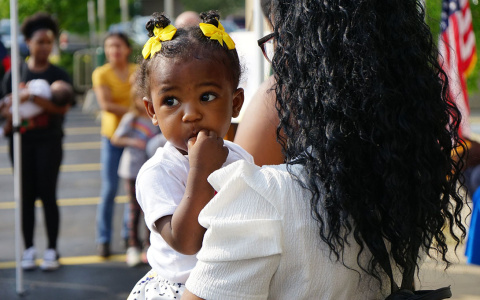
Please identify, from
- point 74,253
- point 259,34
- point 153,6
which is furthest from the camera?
point 153,6

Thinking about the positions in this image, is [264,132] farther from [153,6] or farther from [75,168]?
[153,6]

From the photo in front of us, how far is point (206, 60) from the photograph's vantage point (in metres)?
1.81

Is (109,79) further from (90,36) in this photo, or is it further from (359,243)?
(90,36)

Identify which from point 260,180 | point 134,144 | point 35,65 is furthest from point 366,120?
point 35,65

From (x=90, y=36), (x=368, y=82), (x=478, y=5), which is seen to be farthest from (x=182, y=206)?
(x=90, y=36)

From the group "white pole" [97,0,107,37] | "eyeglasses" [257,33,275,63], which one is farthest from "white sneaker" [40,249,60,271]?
"white pole" [97,0,107,37]

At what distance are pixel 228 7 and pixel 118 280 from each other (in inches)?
948

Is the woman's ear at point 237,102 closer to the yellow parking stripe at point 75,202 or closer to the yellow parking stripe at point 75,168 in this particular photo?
the yellow parking stripe at point 75,202

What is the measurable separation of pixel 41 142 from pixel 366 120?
4709 mm

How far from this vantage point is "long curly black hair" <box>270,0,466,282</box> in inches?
52.3

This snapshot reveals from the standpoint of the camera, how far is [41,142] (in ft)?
18.6

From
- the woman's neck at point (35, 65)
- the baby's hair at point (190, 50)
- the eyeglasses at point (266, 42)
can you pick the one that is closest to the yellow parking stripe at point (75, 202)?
the woman's neck at point (35, 65)

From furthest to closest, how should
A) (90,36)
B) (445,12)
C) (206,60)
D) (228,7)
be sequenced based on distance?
(228,7) → (90,36) → (445,12) → (206,60)

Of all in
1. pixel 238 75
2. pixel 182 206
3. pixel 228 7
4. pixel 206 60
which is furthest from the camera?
pixel 228 7
